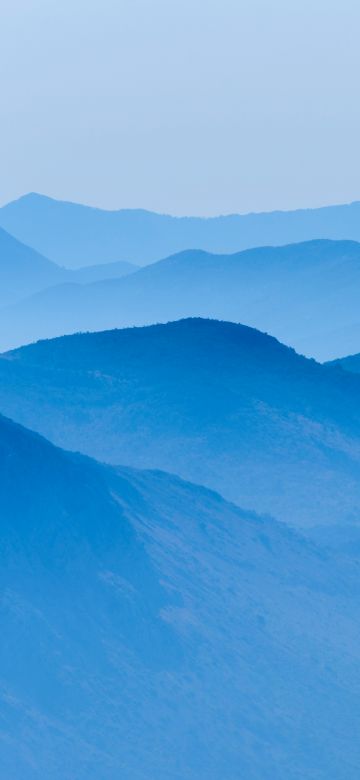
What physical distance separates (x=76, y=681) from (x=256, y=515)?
39.2 feet

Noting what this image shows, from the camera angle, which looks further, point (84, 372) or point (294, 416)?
point (84, 372)

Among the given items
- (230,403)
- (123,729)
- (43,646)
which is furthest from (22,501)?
(230,403)

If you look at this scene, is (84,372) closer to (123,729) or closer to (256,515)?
(256,515)

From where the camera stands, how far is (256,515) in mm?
40438

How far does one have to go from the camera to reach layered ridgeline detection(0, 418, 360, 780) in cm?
2830

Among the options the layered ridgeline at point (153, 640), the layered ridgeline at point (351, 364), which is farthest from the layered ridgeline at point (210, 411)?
the layered ridgeline at point (153, 640)

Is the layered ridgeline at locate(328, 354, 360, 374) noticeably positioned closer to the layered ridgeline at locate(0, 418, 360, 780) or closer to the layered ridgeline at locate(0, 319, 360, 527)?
the layered ridgeline at locate(0, 319, 360, 527)

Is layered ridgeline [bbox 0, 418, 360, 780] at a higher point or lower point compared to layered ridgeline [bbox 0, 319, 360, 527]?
lower

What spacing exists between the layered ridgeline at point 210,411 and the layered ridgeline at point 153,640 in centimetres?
1088

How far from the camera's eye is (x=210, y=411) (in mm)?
53500

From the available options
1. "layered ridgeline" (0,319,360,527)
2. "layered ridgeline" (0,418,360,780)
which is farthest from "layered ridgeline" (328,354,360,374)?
"layered ridgeline" (0,418,360,780)

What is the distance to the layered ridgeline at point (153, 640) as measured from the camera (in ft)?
92.8

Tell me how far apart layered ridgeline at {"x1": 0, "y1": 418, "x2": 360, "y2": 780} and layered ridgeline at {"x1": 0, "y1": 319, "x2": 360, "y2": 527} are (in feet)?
35.7

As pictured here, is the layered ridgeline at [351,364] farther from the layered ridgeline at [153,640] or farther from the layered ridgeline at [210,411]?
the layered ridgeline at [153,640]
